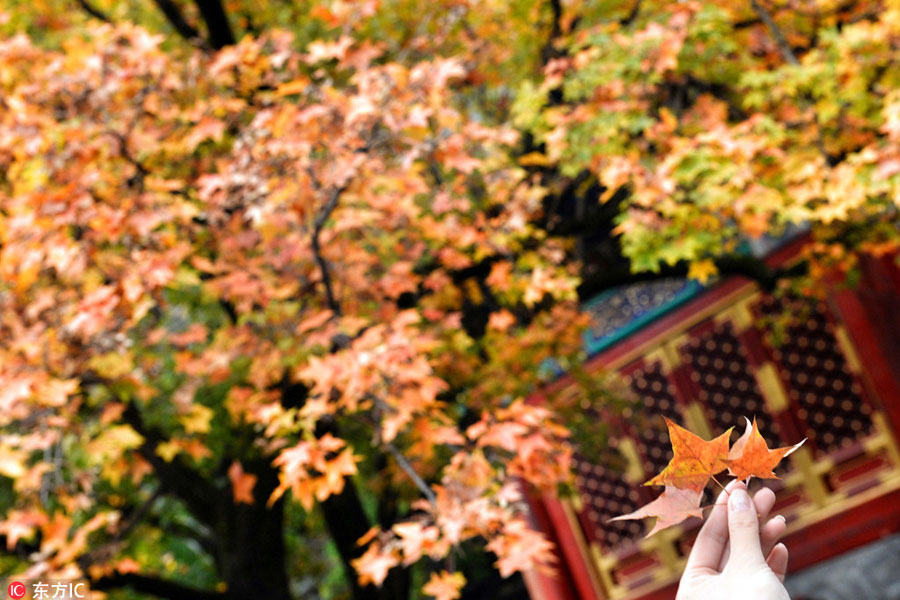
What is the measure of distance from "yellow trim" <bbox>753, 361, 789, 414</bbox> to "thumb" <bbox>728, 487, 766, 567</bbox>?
737 cm

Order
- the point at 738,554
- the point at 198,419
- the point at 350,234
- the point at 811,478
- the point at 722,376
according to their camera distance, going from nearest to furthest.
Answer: the point at 738,554, the point at 198,419, the point at 350,234, the point at 811,478, the point at 722,376

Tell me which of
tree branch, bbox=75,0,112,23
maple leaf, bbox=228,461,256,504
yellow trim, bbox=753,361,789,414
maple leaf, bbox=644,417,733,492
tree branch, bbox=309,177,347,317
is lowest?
maple leaf, bbox=644,417,733,492

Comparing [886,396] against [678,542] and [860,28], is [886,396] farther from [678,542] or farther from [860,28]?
[860,28]

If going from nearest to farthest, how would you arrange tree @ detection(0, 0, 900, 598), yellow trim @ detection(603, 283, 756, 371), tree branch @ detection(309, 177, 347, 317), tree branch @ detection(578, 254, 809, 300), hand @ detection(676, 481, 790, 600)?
hand @ detection(676, 481, 790, 600), tree @ detection(0, 0, 900, 598), tree branch @ detection(309, 177, 347, 317), tree branch @ detection(578, 254, 809, 300), yellow trim @ detection(603, 283, 756, 371)

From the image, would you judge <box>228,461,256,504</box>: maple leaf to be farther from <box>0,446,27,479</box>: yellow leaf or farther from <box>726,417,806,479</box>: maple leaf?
<box>726,417,806,479</box>: maple leaf

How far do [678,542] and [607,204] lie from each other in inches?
137

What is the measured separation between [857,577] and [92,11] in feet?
26.7

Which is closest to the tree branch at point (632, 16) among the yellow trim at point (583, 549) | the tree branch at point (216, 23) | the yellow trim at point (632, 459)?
the tree branch at point (216, 23)

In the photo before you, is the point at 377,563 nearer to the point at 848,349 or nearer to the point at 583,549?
the point at 583,549

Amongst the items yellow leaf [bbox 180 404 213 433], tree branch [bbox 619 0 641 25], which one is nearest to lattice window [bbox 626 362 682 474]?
tree branch [bbox 619 0 641 25]

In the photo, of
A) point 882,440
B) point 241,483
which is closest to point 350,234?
point 241,483

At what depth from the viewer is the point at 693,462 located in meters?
1.26

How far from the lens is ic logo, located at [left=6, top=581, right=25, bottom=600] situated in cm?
449

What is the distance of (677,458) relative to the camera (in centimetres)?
125
